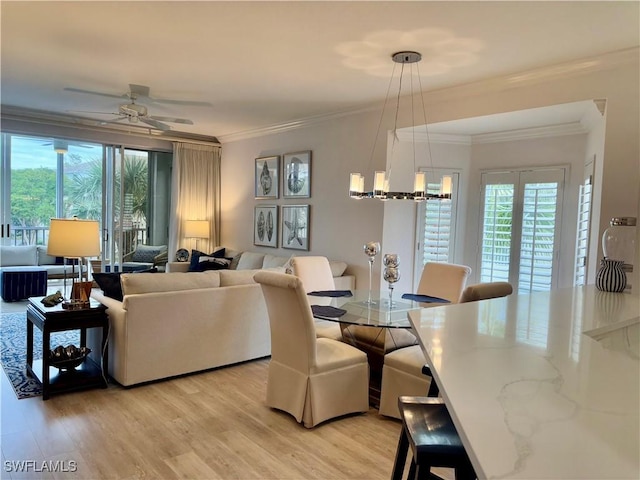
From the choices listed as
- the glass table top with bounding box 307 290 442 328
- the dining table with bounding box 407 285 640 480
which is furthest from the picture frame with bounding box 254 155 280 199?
the dining table with bounding box 407 285 640 480

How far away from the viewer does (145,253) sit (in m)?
7.31

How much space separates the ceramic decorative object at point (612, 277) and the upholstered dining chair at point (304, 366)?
1.67 meters

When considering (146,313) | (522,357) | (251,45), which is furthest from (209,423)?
(251,45)

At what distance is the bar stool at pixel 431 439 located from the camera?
4.27ft

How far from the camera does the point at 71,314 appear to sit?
3.39 m

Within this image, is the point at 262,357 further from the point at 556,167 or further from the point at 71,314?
the point at 556,167

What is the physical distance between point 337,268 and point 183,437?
2.79 meters

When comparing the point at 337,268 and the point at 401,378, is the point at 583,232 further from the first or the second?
the point at 337,268

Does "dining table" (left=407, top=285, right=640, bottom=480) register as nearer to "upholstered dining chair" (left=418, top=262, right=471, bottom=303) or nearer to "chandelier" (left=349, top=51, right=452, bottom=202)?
"chandelier" (left=349, top=51, right=452, bottom=202)

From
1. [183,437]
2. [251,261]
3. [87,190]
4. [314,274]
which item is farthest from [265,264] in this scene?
[87,190]

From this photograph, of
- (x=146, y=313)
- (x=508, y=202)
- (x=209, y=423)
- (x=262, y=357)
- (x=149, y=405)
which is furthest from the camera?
(x=508, y=202)

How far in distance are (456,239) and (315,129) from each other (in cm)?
230

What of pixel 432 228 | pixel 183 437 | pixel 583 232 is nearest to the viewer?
pixel 183 437

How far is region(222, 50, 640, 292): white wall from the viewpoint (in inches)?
130
